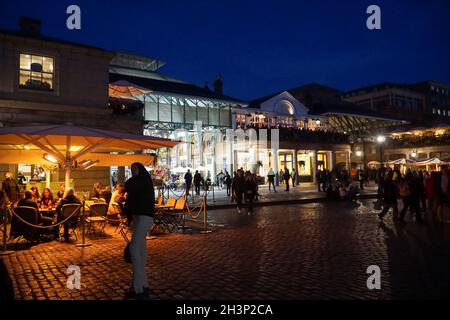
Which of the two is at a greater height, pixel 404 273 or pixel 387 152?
pixel 387 152

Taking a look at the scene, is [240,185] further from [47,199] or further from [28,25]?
[28,25]

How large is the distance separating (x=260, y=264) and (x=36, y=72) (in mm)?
15390

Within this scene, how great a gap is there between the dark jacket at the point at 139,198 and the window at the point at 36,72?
572 inches

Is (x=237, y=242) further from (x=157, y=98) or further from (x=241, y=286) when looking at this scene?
(x=157, y=98)

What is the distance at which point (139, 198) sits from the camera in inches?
203

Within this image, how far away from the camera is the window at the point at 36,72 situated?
16.8m

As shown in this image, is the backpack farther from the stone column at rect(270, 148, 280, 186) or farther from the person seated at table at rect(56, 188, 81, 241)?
the stone column at rect(270, 148, 280, 186)

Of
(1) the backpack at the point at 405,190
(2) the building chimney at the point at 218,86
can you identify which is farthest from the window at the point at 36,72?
(2) the building chimney at the point at 218,86

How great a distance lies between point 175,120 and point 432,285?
22922mm
